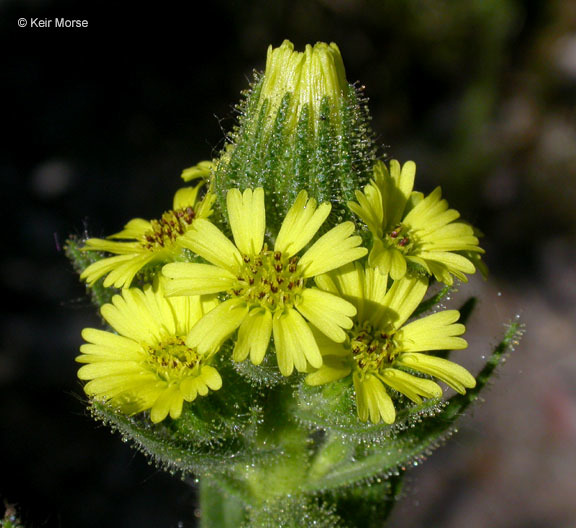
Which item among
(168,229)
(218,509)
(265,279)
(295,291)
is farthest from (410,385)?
(218,509)

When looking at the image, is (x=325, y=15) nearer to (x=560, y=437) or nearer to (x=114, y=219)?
(x=114, y=219)

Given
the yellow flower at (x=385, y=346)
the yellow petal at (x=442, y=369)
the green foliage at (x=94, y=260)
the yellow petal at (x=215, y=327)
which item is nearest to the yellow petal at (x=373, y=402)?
the yellow flower at (x=385, y=346)

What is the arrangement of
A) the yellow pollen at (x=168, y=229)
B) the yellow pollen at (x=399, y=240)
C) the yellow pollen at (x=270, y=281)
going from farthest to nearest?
the yellow pollen at (x=168, y=229) → the yellow pollen at (x=399, y=240) → the yellow pollen at (x=270, y=281)

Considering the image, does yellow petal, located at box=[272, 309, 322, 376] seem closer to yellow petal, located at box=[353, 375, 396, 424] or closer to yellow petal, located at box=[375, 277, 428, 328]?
yellow petal, located at box=[353, 375, 396, 424]

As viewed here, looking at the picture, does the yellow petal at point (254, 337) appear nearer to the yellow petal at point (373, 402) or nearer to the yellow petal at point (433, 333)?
the yellow petal at point (373, 402)

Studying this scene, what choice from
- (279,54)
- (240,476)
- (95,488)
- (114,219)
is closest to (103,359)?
(240,476)
